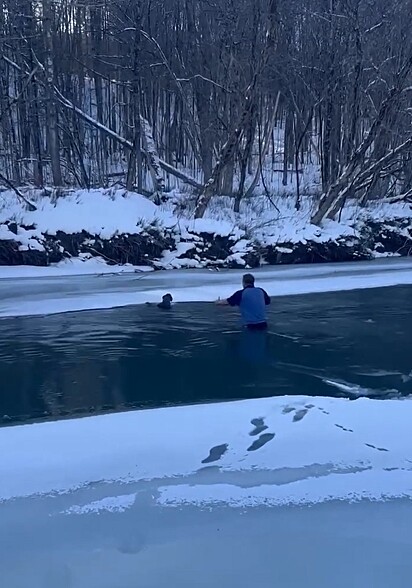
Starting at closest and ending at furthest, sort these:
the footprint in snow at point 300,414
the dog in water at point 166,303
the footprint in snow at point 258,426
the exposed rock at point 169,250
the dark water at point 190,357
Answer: the footprint in snow at point 258,426, the footprint in snow at point 300,414, the dark water at point 190,357, the dog in water at point 166,303, the exposed rock at point 169,250

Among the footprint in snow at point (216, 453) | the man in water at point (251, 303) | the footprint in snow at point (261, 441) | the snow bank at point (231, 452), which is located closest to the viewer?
the snow bank at point (231, 452)

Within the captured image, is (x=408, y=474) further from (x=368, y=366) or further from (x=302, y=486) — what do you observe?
(x=368, y=366)

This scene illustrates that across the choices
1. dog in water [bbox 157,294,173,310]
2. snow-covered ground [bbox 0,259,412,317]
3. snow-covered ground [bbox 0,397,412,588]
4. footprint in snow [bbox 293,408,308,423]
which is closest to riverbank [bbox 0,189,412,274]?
snow-covered ground [bbox 0,259,412,317]

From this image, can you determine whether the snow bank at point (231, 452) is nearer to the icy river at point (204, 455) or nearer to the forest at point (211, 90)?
the icy river at point (204, 455)

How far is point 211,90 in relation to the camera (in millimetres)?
29500

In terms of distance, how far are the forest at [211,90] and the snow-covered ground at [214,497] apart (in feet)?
59.3

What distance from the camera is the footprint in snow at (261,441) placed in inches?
283

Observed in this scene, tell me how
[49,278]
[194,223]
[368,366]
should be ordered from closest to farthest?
[368,366]
[49,278]
[194,223]

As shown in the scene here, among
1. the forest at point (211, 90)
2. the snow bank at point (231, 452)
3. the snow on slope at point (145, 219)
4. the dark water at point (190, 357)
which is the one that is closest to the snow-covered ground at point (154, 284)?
the dark water at point (190, 357)

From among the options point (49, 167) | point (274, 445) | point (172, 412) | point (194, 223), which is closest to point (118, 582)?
point (274, 445)

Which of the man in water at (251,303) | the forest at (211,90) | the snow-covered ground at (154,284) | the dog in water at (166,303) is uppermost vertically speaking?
the forest at (211,90)

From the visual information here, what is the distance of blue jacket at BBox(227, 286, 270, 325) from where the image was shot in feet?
42.2

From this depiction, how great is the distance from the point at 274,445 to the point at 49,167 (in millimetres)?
29277

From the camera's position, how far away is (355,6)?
25922mm
